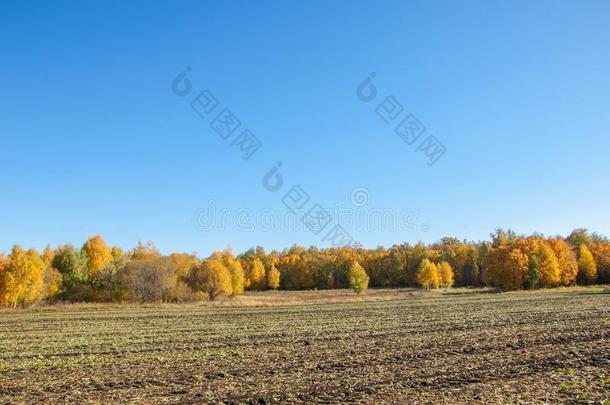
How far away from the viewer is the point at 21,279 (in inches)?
2719

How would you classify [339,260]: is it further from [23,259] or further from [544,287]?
[23,259]

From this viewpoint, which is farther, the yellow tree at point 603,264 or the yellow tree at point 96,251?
the yellow tree at point 603,264

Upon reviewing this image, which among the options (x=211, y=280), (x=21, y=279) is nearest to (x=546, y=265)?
(x=211, y=280)

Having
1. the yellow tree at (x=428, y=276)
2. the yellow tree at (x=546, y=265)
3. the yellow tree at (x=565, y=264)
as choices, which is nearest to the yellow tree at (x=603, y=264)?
the yellow tree at (x=565, y=264)

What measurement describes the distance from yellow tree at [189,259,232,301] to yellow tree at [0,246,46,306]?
25.5 meters

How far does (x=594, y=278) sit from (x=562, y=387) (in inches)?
4425

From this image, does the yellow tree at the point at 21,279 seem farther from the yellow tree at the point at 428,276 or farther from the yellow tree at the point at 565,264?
the yellow tree at the point at 565,264

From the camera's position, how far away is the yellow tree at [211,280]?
3339 inches

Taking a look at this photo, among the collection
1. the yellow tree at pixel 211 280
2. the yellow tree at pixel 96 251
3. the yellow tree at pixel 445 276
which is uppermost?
the yellow tree at pixel 96 251

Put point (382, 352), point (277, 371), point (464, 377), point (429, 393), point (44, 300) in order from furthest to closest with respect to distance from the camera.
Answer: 1. point (44, 300)
2. point (382, 352)
3. point (277, 371)
4. point (464, 377)
5. point (429, 393)

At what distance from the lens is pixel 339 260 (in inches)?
6029

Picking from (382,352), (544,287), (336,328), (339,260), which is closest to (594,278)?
(544,287)

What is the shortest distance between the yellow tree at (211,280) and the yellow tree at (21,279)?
83.8 ft

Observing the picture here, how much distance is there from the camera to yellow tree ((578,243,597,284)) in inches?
4158
